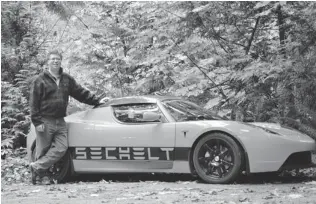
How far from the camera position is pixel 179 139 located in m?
6.03

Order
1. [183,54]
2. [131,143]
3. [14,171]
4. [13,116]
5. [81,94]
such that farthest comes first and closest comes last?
1. [13,116]
2. [183,54]
3. [14,171]
4. [81,94]
5. [131,143]

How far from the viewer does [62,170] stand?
670 cm

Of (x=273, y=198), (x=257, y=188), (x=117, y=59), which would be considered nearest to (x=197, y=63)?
(x=117, y=59)

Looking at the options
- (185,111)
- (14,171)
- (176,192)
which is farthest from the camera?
(14,171)

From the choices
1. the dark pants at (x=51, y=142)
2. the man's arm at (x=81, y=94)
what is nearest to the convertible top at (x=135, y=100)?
Answer: the man's arm at (x=81, y=94)

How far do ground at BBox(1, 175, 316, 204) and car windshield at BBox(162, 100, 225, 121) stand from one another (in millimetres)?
885

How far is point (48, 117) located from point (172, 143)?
1964 millimetres

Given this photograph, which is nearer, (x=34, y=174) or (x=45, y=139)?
(x=34, y=174)

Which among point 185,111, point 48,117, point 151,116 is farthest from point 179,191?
point 48,117

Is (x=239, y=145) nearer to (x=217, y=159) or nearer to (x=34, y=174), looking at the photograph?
(x=217, y=159)

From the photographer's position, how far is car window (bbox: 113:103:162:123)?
6488mm

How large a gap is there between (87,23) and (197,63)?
179 inches

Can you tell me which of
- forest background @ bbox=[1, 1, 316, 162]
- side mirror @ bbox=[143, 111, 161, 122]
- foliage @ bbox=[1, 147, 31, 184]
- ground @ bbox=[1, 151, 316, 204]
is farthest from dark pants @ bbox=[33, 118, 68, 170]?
forest background @ bbox=[1, 1, 316, 162]

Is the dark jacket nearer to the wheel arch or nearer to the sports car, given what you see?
the sports car
